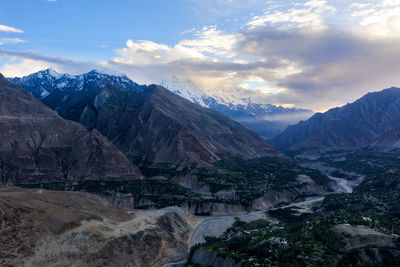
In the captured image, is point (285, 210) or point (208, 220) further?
point (285, 210)

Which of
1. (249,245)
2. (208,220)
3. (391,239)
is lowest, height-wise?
(208,220)

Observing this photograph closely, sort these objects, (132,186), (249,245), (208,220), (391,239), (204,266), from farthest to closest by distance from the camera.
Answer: (132,186), (208,220), (249,245), (204,266), (391,239)

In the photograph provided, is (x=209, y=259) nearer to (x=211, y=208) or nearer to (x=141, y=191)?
(x=211, y=208)

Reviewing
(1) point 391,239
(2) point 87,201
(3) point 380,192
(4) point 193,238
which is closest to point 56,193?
(2) point 87,201

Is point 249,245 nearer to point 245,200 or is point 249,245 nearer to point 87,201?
point 87,201


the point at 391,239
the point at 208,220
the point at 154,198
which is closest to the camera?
the point at 391,239

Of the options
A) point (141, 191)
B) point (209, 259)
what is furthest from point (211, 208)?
point (209, 259)
